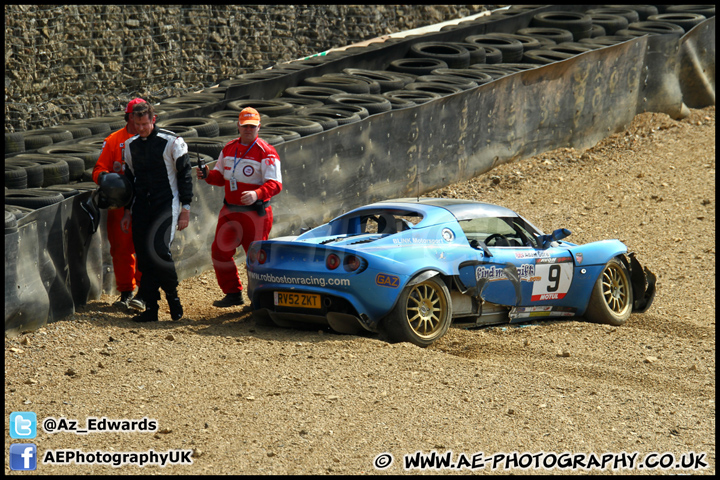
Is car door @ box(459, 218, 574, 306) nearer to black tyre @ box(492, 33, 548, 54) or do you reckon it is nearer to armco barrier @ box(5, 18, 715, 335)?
armco barrier @ box(5, 18, 715, 335)

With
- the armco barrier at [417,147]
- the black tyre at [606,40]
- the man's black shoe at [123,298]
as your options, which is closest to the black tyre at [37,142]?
the armco barrier at [417,147]

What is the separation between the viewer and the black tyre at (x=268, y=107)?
1225 centimetres

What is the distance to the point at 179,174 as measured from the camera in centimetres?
764

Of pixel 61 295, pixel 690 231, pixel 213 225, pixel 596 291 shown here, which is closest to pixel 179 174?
pixel 61 295

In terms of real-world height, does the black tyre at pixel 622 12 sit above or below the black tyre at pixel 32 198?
above

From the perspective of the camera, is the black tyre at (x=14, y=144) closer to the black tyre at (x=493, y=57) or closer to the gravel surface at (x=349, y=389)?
the gravel surface at (x=349, y=389)

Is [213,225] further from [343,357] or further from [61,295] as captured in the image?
[343,357]

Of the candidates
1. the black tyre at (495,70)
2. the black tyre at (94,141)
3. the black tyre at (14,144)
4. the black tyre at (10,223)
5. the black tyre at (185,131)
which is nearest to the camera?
the black tyre at (10,223)

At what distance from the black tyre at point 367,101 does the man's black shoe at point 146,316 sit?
5.27m

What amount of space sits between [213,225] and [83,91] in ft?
26.1

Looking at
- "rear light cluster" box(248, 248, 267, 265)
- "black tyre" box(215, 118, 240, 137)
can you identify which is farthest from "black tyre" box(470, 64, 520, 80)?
"rear light cluster" box(248, 248, 267, 265)

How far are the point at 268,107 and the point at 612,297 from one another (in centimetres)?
575

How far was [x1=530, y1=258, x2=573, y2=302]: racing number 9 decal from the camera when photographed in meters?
8.27

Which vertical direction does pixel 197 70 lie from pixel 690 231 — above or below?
above
